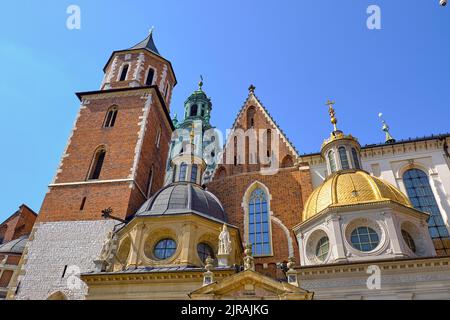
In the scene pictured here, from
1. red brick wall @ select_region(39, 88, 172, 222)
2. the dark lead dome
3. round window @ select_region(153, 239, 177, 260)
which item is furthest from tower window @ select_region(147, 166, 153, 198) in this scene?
round window @ select_region(153, 239, 177, 260)

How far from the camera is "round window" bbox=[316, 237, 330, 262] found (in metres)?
15.9

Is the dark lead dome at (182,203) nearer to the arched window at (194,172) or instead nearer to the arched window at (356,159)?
the arched window at (194,172)

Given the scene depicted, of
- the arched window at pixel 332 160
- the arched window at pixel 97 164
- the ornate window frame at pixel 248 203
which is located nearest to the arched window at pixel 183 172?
the ornate window frame at pixel 248 203

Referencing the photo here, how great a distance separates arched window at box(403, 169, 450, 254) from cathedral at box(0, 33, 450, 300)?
0.24 feet

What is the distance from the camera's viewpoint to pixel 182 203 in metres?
18.3

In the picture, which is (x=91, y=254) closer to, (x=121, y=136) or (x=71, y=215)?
(x=71, y=215)

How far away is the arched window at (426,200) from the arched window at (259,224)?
26.7 ft

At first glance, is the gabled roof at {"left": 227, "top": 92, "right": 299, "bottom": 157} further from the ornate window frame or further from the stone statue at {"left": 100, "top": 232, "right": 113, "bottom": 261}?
the stone statue at {"left": 100, "top": 232, "right": 113, "bottom": 261}

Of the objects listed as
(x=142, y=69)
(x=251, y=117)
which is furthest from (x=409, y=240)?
(x=142, y=69)

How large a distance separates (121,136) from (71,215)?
6197mm

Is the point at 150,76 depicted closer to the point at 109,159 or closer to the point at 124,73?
the point at 124,73

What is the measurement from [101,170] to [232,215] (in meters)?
8.54
